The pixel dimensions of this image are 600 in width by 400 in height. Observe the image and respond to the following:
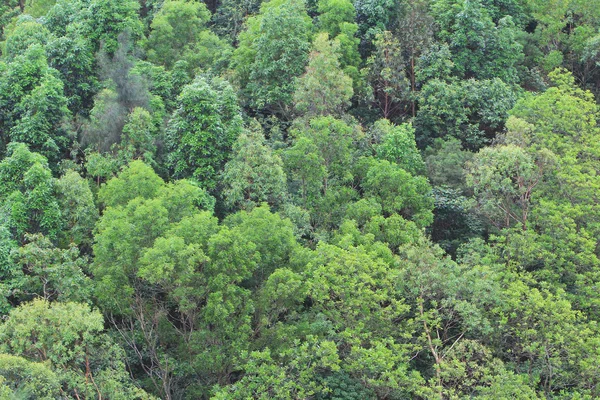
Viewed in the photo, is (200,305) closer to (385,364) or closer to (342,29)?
(385,364)

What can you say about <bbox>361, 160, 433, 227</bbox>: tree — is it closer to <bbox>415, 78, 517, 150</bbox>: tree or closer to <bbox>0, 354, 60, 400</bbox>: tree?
<bbox>415, 78, 517, 150</bbox>: tree

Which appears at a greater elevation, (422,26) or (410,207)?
(422,26)

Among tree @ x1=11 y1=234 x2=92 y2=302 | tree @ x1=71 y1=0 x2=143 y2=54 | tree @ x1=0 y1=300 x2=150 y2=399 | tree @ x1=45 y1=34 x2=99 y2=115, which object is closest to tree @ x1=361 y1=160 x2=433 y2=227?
tree @ x1=11 y1=234 x2=92 y2=302

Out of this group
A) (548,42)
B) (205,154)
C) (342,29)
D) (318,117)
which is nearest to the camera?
(205,154)

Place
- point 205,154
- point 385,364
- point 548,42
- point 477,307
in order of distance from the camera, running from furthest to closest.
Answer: point 548,42, point 205,154, point 477,307, point 385,364

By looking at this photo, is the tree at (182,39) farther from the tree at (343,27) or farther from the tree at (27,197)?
the tree at (27,197)

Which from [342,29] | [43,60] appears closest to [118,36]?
[43,60]

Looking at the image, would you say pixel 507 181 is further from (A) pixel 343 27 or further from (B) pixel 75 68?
(B) pixel 75 68
